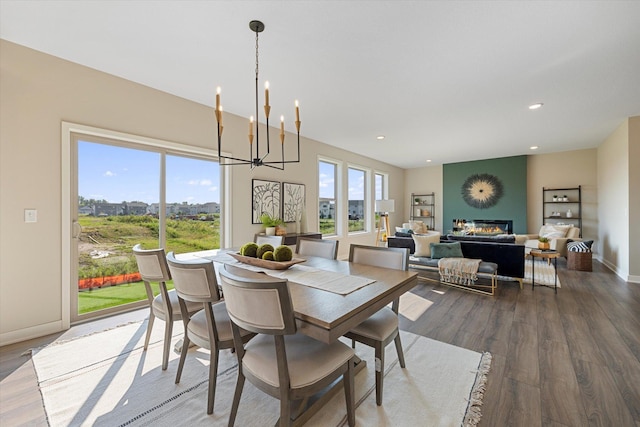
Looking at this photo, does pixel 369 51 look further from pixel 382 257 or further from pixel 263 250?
pixel 263 250

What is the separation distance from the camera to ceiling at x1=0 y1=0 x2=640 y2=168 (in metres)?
1.96

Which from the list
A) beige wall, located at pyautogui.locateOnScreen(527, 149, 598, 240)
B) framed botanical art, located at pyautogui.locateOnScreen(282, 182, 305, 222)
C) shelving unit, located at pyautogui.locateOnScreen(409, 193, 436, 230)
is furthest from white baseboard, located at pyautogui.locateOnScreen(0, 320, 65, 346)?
beige wall, located at pyautogui.locateOnScreen(527, 149, 598, 240)

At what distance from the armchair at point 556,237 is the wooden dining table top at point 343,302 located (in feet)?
16.3

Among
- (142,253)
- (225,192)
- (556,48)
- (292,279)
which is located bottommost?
(292,279)

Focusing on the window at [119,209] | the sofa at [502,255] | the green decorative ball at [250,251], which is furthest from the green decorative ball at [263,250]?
the sofa at [502,255]

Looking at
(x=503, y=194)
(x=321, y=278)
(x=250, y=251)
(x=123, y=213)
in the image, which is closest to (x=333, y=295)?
(x=321, y=278)

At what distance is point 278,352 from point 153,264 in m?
1.26

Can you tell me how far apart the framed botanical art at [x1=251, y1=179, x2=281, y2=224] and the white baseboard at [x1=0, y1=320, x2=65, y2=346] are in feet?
8.06

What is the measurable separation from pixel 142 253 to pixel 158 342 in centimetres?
103

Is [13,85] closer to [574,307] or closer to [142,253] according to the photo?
[142,253]

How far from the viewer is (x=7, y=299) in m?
2.37

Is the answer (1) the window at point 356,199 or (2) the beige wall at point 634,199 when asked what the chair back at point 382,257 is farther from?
(2) the beige wall at point 634,199

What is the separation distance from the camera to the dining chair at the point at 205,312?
4.89 ft

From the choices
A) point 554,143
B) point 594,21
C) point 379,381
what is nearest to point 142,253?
point 379,381
